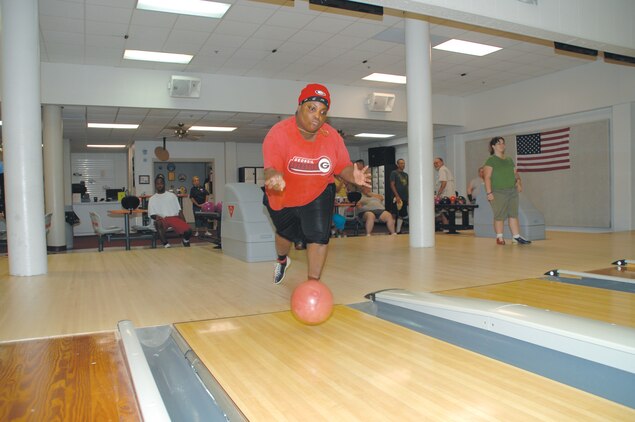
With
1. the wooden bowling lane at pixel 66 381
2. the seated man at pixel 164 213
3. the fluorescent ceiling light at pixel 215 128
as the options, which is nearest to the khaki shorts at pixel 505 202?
the seated man at pixel 164 213

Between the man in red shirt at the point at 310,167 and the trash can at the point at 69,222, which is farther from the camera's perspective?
the trash can at the point at 69,222

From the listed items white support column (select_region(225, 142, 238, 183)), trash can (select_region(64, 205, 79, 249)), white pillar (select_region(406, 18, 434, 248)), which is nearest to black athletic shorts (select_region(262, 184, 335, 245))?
white pillar (select_region(406, 18, 434, 248))

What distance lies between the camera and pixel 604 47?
19.6 ft

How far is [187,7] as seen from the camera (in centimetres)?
672

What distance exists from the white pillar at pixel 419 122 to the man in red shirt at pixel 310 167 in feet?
13.1

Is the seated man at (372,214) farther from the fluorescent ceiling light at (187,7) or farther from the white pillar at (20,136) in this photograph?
the white pillar at (20,136)

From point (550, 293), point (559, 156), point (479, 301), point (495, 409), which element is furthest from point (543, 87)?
point (495, 409)

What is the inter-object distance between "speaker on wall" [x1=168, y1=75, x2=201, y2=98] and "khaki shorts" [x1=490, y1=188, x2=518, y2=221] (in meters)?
6.15

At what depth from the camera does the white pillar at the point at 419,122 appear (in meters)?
7.10

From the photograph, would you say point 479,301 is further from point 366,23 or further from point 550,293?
point 366,23

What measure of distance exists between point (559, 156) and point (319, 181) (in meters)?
9.53

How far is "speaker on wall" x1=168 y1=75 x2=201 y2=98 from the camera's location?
9.52 metres

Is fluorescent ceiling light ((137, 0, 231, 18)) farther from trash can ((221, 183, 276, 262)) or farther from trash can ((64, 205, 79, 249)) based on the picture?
trash can ((64, 205, 79, 249))

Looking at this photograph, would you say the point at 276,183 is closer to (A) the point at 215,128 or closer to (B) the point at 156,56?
(B) the point at 156,56
